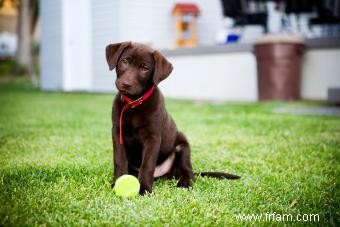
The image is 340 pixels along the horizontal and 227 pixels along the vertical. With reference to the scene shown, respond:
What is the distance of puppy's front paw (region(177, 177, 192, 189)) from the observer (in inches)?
132

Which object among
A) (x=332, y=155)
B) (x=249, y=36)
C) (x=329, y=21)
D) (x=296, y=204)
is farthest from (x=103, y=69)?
(x=296, y=204)

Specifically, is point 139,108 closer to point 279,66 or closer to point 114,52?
point 114,52

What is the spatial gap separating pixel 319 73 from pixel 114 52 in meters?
7.93

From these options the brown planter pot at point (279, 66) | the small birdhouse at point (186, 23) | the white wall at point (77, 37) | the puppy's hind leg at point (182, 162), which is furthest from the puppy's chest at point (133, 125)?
the white wall at point (77, 37)

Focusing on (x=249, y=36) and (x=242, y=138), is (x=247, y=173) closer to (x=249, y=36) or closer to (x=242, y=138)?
(x=242, y=138)

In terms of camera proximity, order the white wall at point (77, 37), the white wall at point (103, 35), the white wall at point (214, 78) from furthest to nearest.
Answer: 1. the white wall at point (77, 37)
2. the white wall at point (103, 35)
3. the white wall at point (214, 78)

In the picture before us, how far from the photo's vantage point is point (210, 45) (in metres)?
13.0

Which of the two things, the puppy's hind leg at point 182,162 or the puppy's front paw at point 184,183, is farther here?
the puppy's hind leg at point 182,162

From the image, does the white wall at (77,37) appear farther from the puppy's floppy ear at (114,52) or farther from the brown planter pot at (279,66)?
the puppy's floppy ear at (114,52)

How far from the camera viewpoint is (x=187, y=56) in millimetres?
13094

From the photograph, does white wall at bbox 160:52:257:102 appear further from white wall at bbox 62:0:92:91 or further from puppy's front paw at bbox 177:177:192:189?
puppy's front paw at bbox 177:177:192:189

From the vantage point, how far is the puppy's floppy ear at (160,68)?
318 centimetres

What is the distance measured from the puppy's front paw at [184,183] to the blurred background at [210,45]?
20.2 feet

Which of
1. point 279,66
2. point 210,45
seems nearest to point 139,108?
point 279,66
